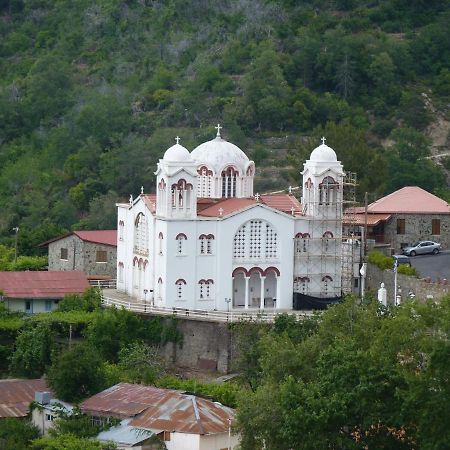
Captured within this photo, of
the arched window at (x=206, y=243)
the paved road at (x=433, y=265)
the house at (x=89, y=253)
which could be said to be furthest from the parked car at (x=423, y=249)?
the house at (x=89, y=253)

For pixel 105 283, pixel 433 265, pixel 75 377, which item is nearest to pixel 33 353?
pixel 75 377

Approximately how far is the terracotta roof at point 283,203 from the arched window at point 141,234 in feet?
15.5

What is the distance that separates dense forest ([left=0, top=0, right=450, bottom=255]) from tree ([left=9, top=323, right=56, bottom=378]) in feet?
64.8

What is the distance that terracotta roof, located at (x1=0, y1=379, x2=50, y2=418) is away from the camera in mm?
66562

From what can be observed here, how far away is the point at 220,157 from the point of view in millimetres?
79750

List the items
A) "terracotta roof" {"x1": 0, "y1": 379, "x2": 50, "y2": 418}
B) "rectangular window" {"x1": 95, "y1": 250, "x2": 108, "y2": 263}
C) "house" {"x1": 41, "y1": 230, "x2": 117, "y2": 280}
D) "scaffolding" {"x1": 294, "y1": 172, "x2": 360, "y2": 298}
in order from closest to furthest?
"terracotta roof" {"x1": 0, "y1": 379, "x2": 50, "y2": 418}
"scaffolding" {"x1": 294, "y1": 172, "x2": 360, "y2": 298}
"house" {"x1": 41, "y1": 230, "x2": 117, "y2": 280}
"rectangular window" {"x1": 95, "y1": 250, "x2": 108, "y2": 263}

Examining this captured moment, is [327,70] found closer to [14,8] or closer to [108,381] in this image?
[14,8]

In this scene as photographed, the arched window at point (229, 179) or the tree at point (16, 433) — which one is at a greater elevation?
the arched window at point (229, 179)

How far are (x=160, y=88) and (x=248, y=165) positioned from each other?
37.9m

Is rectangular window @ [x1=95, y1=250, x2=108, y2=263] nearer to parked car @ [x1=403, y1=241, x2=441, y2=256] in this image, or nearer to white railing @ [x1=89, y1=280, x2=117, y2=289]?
white railing @ [x1=89, y1=280, x2=117, y2=289]

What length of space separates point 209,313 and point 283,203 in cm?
668

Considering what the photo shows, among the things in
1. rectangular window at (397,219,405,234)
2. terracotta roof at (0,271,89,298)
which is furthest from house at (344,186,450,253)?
terracotta roof at (0,271,89,298)

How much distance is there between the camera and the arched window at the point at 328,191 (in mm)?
78188

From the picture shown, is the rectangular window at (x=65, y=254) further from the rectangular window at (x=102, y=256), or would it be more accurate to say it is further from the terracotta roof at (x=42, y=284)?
the terracotta roof at (x=42, y=284)
